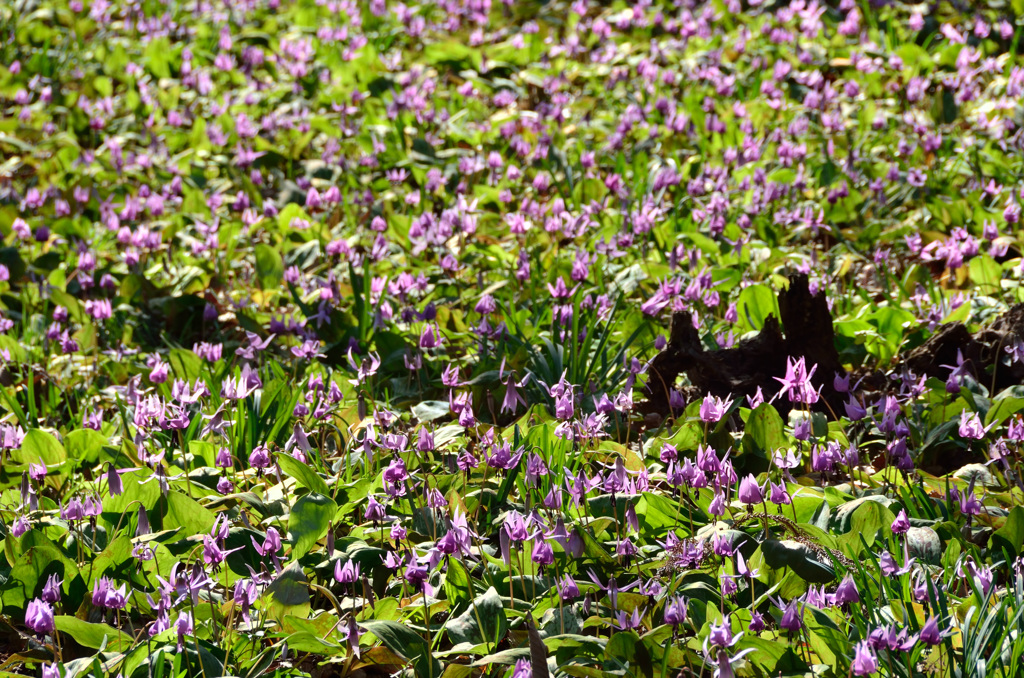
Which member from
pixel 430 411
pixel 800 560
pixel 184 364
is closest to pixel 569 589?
pixel 800 560

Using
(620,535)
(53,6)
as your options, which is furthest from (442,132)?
(53,6)

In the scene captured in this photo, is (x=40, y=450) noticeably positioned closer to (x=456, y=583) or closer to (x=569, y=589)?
(x=456, y=583)

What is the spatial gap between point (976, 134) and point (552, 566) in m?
3.86

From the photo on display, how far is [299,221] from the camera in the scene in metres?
4.73

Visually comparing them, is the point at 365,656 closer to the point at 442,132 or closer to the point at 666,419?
the point at 666,419

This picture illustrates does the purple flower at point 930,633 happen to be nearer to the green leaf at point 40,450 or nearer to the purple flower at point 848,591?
the purple flower at point 848,591

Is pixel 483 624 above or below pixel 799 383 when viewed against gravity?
below

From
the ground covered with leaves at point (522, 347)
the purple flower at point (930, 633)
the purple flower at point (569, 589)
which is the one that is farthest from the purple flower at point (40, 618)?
the purple flower at point (930, 633)

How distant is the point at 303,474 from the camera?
101 inches

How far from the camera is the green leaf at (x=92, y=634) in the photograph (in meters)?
Result: 2.00

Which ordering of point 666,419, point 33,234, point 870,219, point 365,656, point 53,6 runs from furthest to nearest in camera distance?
point 53,6 → point 33,234 → point 870,219 → point 666,419 → point 365,656

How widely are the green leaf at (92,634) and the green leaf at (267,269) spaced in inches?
96.8

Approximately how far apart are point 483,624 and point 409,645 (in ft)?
0.50

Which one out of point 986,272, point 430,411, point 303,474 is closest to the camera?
point 303,474
